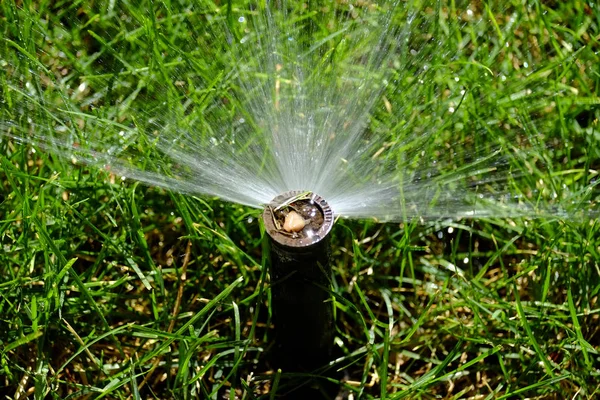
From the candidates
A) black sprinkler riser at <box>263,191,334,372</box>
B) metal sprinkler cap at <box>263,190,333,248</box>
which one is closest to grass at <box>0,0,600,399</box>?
black sprinkler riser at <box>263,191,334,372</box>

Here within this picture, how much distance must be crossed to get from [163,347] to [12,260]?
0.52 metres

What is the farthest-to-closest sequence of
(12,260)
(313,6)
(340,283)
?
(313,6), (340,283), (12,260)

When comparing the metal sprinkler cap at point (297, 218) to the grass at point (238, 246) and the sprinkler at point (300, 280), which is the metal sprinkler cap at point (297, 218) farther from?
the grass at point (238, 246)

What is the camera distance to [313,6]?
2.71 metres

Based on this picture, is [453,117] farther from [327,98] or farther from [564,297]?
[564,297]

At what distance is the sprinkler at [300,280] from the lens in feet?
5.83

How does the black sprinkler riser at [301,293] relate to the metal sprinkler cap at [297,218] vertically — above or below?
below

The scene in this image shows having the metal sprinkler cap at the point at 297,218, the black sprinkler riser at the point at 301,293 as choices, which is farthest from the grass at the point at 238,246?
the metal sprinkler cap at the point at 297,218

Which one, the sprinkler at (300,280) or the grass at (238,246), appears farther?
the grass at (238,246)

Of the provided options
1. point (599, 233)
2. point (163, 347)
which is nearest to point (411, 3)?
point (599, 233)

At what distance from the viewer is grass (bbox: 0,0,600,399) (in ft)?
7.25

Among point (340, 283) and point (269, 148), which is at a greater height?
point (269, 148)

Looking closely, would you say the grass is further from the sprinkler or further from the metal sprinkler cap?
the metal sprinkler cap

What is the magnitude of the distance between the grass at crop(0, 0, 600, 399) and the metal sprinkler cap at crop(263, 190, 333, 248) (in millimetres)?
352
